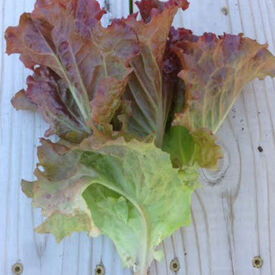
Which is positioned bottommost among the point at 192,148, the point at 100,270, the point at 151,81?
the point at 100,270

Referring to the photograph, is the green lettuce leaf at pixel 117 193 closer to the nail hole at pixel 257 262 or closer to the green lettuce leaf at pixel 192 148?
the green lettuce leaf at pixel 192 148

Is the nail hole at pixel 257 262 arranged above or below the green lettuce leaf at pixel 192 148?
below

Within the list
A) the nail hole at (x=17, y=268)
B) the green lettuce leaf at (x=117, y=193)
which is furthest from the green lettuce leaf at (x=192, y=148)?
the nail hole at (x=17, y=268)

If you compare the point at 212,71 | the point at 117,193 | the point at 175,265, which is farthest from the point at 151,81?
the point at 175,265

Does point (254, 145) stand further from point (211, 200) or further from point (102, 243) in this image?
point (102, 243)

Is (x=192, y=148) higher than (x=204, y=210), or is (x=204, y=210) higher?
(x=192, y=148)

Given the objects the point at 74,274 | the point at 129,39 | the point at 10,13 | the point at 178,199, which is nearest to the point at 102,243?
the point at 74,274

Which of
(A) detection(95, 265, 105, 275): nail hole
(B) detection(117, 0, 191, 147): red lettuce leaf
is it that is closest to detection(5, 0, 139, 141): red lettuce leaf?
(B) detection(117, 0, 191, 147): red lettuce leaf

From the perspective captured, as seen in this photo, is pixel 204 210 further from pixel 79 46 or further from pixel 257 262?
pixel 79 46
